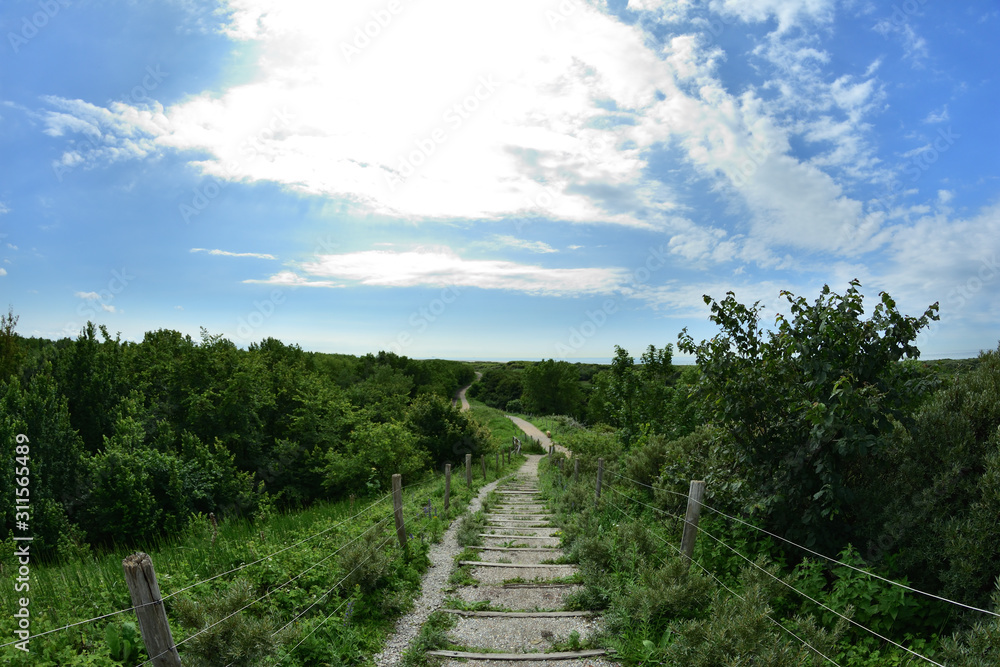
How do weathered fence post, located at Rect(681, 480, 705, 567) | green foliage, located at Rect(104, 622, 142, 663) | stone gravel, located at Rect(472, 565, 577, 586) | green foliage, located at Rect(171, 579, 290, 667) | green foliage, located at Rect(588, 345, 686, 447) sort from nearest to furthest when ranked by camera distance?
green foliage, located at Rect(171, 579, 290, 667) → green foliage, located at Rect(104, 622, 142, 663) → weathered fence post, located at Rect(681, 480, 705, 567) → stone gravel, located at Rect(472, 565, 577, 586) → green foliage, located at Rect(588, 345, 686, 447)

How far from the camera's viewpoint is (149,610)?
9.60 ft

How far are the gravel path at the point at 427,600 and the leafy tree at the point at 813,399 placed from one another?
14.0 feet

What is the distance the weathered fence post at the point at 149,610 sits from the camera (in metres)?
2.88

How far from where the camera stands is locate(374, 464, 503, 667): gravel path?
16.0 ft

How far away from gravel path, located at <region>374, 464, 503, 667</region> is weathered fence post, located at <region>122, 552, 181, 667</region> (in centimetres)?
227

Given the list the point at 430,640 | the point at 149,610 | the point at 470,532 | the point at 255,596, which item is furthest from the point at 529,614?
the point at 149,610

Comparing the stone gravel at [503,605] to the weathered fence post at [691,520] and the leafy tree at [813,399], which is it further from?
the leafy tree at [813,399]

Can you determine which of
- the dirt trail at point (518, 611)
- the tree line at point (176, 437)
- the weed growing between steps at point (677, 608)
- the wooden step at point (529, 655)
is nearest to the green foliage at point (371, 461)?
the tree line at point (176, 437)

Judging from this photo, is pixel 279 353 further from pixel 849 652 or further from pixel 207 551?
pixel 849 652

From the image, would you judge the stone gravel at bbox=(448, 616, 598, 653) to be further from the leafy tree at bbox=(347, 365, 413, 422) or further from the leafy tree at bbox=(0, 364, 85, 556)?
the leafy tree at bbox=(347, 365, 413, 422)

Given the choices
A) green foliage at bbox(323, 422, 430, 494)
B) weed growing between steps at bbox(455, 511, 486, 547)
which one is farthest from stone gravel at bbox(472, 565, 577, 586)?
green foliage at bbox(323, 422, 430, 494)

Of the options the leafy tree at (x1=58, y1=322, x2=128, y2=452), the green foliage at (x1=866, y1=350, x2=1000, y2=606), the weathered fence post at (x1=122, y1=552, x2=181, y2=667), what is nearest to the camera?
the weathered fence post at (x1=122, y1=552, x2=181, y2=667)

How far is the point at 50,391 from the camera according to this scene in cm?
1564

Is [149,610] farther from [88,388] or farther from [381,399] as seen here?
[381,399]
